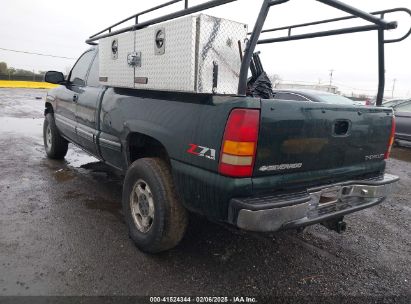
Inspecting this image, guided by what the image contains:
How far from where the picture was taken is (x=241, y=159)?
2.23 meters

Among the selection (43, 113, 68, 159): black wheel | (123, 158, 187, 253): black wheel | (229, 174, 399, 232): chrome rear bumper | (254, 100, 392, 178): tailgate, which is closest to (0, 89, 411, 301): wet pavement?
(123, 158, 187, 253): black wheel

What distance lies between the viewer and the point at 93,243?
3.16 metres

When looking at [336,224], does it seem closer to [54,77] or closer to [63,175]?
[63,175]

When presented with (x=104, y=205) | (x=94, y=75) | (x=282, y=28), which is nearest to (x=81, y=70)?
(x=94, y=75)

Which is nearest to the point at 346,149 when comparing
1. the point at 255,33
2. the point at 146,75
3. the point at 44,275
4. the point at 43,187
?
the point at 255,33

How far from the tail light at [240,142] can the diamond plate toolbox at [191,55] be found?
0.39m

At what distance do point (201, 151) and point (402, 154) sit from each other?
8.69m

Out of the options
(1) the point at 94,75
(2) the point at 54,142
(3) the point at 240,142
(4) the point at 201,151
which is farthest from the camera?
(2) the point at 54,142

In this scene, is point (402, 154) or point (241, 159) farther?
point (402, 154)

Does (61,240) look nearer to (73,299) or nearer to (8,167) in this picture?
(73,299)

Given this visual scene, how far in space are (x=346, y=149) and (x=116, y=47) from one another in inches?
91.7

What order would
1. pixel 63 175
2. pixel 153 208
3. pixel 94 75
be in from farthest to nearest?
1. pixel 63 175
2. pixel 94 75
3. pixel 153 208

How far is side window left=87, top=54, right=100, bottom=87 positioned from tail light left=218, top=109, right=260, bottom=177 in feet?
8.41

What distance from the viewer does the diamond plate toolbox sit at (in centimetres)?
246
